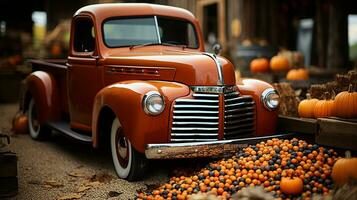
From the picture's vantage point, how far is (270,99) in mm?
5668

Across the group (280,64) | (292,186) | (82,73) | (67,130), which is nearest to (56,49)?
(280,64)

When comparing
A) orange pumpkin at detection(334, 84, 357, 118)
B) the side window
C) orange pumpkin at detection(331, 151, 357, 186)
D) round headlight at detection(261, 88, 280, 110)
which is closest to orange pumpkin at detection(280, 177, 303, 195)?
orange pumpkin at detection(331, 151, 357, 186)

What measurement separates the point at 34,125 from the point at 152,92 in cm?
367

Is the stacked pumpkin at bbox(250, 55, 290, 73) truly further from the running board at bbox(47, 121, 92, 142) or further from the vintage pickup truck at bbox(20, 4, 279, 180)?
the running board at bbox(47, 121, 92, 142)

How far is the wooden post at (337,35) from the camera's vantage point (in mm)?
9570

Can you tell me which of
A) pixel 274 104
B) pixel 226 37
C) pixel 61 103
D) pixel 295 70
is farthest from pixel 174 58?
pixel 226 37

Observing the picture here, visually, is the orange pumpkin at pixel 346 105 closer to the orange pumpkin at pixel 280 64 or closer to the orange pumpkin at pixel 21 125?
the orange pumpkin at pixel 280 64

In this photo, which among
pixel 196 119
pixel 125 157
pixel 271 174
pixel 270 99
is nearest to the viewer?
pixel 271 174

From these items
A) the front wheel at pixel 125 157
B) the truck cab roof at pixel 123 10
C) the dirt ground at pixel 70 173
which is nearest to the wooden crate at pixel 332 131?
the dirt ground at pixel 70 173

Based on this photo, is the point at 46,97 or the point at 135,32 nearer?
the point at 135,32

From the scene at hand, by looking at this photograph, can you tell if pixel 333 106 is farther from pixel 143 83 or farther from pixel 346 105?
pixel 143 83

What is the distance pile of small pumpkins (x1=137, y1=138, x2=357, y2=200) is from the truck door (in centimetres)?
174

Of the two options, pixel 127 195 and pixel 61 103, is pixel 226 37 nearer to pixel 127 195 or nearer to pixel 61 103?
pixel 61 103

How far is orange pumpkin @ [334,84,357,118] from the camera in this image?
501cm
